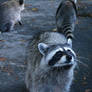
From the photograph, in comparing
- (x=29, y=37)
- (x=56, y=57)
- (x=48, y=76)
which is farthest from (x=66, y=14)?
(x=56, y=57)

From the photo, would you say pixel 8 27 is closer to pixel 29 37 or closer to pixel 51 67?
pixel 29 37

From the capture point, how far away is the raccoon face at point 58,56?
3.76 meters

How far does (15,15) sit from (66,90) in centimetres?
484

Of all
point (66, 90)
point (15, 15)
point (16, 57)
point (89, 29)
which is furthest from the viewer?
point (15, 15)

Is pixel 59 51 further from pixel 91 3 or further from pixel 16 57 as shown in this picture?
pixel 91 3

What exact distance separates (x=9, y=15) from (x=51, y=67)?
477cm

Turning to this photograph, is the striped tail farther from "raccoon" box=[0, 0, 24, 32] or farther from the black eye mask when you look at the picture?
the black eye mask

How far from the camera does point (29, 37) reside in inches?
303

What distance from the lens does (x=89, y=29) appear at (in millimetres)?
8203

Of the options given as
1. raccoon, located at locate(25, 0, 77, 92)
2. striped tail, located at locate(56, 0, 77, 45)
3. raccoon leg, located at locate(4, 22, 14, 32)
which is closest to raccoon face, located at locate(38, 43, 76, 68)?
raccoon, located at locate(25, 0, 77, 92)

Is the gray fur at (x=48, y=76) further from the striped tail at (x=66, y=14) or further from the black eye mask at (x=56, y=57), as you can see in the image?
the striped tail at (x=66, y=14)

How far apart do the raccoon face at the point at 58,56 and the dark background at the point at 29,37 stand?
955mm

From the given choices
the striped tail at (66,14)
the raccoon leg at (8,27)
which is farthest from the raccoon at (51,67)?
the raccoon leg at (8,27)

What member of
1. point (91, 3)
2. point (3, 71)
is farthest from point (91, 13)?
point (3, 71)
